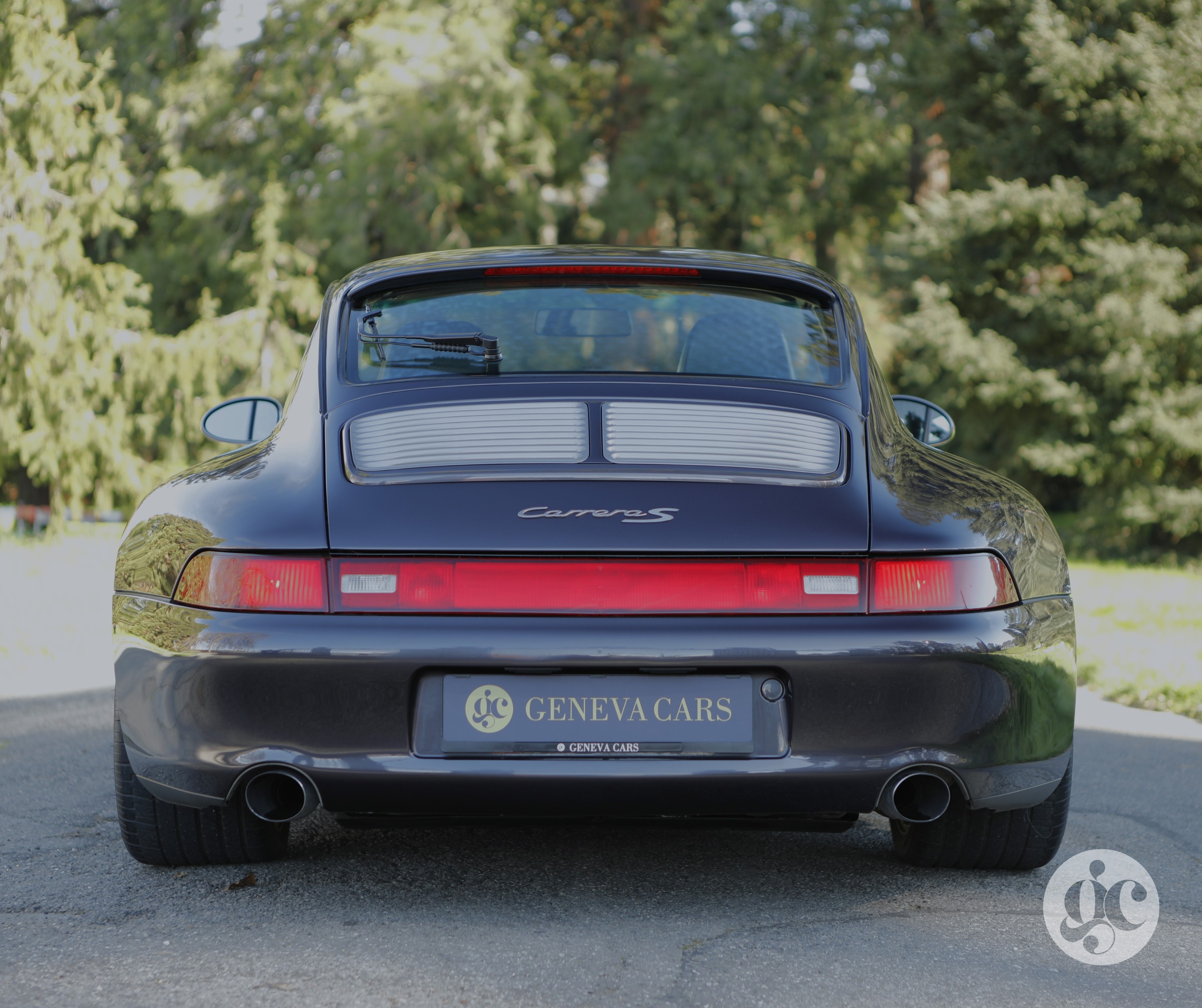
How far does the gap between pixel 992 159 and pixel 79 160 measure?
1165 centimetres

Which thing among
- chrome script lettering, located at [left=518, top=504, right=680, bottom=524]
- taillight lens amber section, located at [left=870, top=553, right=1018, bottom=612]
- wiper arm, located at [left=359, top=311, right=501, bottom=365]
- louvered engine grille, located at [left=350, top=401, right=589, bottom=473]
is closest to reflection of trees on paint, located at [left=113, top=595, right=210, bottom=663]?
louvered engine grille, located at [left=350, top=401, right=589, bottom=473]

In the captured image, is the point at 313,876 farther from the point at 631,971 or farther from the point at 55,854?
the point at 631,971

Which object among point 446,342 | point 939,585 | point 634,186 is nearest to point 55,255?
point 634,186

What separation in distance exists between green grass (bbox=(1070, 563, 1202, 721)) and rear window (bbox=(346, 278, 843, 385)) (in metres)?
3.21

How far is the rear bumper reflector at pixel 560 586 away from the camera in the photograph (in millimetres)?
2844

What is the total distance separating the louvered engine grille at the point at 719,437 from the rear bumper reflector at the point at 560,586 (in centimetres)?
27

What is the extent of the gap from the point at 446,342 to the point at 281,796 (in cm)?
121

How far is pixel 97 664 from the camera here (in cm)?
723

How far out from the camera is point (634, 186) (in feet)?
75.9

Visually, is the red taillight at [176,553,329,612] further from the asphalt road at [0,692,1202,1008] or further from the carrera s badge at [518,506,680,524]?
the asphalt road at [0,692,1202,1008]

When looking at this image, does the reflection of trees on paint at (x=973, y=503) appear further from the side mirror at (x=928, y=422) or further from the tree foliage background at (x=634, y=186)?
the tree foliage background at (x=634, y=186)

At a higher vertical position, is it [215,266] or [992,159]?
[992,159]

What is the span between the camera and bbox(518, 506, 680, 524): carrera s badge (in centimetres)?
288

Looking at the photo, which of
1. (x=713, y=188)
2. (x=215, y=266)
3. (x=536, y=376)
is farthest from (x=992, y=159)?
(x=536, y=376)
